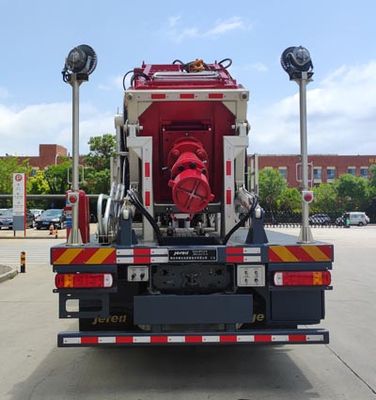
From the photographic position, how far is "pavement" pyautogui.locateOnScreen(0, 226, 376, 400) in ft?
18.1

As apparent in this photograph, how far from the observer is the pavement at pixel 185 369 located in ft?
18.1

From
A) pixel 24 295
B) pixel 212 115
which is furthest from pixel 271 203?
pixel 212 115

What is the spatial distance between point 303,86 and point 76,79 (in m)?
2.32

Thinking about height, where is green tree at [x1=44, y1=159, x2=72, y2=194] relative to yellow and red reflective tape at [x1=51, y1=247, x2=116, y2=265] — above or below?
above

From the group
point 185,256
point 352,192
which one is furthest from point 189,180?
point 352,192

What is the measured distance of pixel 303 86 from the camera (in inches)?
239

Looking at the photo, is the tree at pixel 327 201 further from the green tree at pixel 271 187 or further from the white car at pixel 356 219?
the white car at pixel 356 219

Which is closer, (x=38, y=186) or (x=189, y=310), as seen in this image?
(x=189, y=310)

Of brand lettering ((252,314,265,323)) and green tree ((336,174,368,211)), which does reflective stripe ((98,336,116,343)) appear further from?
green tree ((336,174,368,211))

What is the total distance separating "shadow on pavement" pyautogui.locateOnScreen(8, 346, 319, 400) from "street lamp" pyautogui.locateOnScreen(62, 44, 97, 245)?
1.44 metres

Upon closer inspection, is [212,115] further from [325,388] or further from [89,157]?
[89,157]

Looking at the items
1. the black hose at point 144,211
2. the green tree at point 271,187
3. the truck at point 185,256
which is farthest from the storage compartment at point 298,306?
the green tree at point 271,187

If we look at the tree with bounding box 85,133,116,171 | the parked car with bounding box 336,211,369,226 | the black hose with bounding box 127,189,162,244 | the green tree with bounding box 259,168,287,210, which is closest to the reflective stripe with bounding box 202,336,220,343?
the black hose with bounding box 127,189,162,244

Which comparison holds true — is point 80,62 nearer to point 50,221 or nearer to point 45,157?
point 50,221
